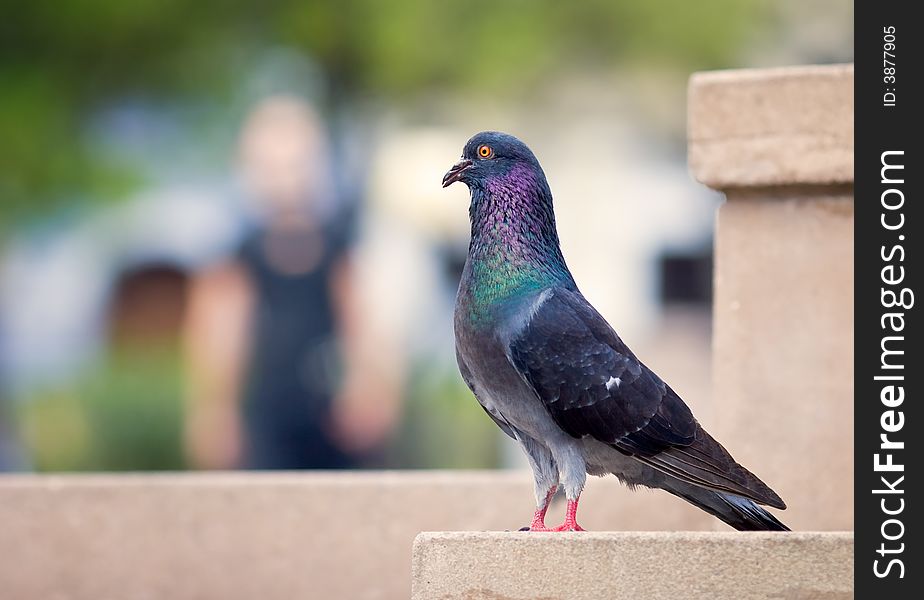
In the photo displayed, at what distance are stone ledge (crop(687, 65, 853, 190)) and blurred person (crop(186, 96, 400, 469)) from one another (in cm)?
375

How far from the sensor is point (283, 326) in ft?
30.5

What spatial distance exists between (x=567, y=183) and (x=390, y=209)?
225cm

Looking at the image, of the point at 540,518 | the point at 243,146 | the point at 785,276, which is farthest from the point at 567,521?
the point at 243,146

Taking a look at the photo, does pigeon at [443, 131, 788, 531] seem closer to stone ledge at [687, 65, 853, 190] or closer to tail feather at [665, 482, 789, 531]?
tail feather at [665, 482, 789, 531]

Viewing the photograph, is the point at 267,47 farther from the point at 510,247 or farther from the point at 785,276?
the point at 510,247

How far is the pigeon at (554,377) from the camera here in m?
4.47

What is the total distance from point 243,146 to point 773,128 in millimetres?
8258

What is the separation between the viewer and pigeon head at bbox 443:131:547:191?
4734mm

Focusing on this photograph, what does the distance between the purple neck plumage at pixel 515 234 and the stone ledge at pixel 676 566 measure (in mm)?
966

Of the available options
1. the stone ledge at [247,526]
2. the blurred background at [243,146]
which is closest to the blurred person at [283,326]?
the stone ledge at [247,526]

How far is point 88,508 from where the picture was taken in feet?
21.4
